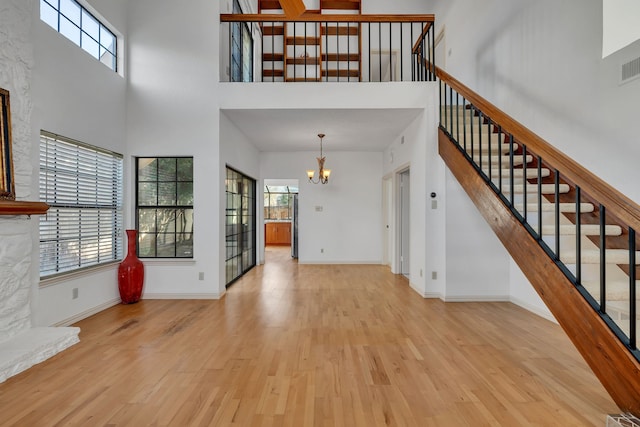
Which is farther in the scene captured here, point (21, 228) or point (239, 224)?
point (239, 224)

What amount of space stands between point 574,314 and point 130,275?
465 centimetres

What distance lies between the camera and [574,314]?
195cm

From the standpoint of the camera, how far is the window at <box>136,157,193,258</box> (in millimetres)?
4504

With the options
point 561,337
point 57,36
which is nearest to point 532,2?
point 561,337

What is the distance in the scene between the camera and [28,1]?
9.51 feet

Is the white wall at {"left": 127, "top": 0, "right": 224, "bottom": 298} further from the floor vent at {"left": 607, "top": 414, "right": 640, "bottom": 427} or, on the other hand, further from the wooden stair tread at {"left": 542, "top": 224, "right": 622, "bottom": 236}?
the floor vent at {"left": 607, "top": 414, "right": 640, "bottom": 427}

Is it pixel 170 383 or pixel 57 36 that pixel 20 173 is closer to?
pixel 57 36

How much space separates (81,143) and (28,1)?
4.41 ft

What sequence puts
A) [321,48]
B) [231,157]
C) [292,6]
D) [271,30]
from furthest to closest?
1. [271,30]
2. [321,48]
3. [231,157]
4. [292,6]

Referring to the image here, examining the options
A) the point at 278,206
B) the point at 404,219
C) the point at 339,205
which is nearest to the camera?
the point at 404,219

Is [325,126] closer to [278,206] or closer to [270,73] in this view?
[270,73]

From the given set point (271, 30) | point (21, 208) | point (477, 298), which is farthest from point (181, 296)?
point (271, 30)

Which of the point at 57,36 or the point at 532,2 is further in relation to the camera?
the point at 532,2

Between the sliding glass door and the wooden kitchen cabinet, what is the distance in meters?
4.34
